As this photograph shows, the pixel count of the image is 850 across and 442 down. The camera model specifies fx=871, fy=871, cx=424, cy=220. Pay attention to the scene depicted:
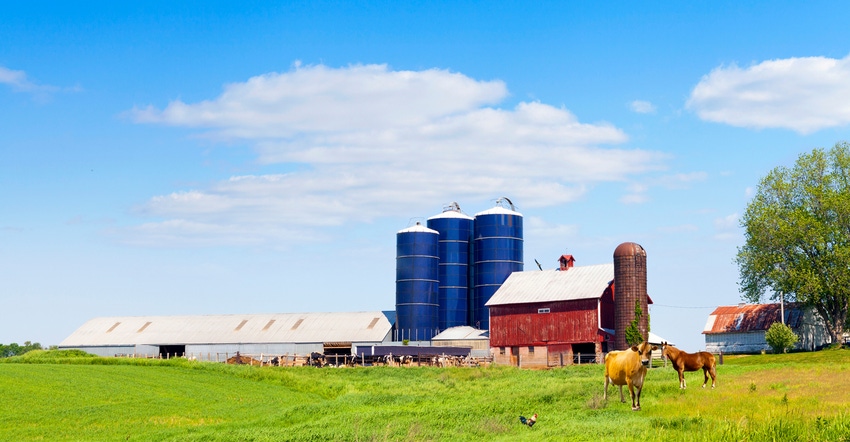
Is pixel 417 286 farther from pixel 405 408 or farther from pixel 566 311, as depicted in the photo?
pixel 405 408

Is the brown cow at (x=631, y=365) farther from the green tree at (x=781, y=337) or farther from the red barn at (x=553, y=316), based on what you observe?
the green tree at (x=781, y=337)

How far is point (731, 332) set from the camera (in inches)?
3605

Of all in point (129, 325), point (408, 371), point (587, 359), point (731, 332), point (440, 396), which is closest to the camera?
point (440, 396)

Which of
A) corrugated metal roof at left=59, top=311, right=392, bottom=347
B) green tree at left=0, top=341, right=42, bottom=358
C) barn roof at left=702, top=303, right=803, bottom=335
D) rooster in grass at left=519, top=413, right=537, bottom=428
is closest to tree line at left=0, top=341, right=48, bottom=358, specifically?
green tree at left=0, top=341, right=42, bottom=358

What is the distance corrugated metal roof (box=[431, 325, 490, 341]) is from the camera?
283 feet

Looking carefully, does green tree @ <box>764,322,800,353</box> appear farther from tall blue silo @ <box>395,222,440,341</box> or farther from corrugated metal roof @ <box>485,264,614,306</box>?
tall blue silo @ <box>395,222,440,341</box>

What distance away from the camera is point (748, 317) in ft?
301

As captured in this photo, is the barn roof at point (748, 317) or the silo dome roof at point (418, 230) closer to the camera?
the barn roof at point (748, 317)

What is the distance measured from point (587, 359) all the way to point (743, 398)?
45732 mm

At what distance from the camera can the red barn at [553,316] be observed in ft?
243

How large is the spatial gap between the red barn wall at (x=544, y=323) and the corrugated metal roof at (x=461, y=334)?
482 cm

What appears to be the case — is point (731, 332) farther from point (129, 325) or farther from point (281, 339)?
point (129, 325)

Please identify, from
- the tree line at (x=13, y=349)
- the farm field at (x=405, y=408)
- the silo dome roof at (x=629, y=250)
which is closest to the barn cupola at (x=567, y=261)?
the silo dome roof at (x=629, y=250)

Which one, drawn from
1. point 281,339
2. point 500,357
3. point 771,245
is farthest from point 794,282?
point 281,339
